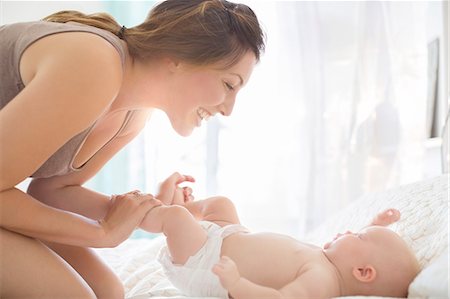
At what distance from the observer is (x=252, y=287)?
1.16m

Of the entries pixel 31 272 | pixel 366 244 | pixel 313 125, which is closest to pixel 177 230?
pixel 31 272

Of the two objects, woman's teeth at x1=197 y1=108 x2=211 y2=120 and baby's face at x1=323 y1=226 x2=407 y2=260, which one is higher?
woman's teeth at x1=197 y1=108 x2=211 y2=120

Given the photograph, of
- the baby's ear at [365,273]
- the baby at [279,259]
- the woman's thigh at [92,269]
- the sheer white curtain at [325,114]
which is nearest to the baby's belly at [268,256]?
the baby at [279,259]

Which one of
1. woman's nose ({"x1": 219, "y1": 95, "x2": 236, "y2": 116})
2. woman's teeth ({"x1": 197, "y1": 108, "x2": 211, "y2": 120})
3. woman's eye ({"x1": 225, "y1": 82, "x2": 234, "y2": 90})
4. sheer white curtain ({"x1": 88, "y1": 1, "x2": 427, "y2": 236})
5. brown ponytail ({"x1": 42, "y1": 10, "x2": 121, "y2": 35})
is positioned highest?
brown ponytail ({"x1": 42, "y1": 10, "x2": 121, "y2": 35})

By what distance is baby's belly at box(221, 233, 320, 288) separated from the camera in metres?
1.31

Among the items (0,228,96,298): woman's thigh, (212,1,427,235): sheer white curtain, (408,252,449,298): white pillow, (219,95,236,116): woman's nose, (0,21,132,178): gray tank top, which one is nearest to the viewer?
(408,252,449,298): white pillow

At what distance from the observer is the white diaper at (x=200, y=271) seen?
133 centimetres

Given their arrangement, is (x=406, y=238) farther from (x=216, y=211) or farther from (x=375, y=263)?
(x=216, y=211)

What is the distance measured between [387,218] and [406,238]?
93mm

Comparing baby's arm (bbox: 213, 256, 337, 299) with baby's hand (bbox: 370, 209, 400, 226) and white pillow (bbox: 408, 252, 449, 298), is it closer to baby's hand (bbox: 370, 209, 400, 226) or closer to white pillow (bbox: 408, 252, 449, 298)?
white pillow (bbox: 408, 252, 449, 298)

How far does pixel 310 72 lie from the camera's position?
127 inches

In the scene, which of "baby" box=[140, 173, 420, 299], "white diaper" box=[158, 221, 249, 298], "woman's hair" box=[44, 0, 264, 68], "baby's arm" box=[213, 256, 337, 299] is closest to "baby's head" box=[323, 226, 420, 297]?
"baby" box=[140, 173, 420, 299]

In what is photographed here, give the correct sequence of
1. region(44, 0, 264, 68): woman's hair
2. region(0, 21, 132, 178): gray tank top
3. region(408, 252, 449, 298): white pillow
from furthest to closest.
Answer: region(44, 0, 264, 68): woman's hair, region(0, 21, 132, 178): gray tank top, region(408, 252, 449, 298): white pillow

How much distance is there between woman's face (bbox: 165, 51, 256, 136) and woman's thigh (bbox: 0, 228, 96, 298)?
0.50m
